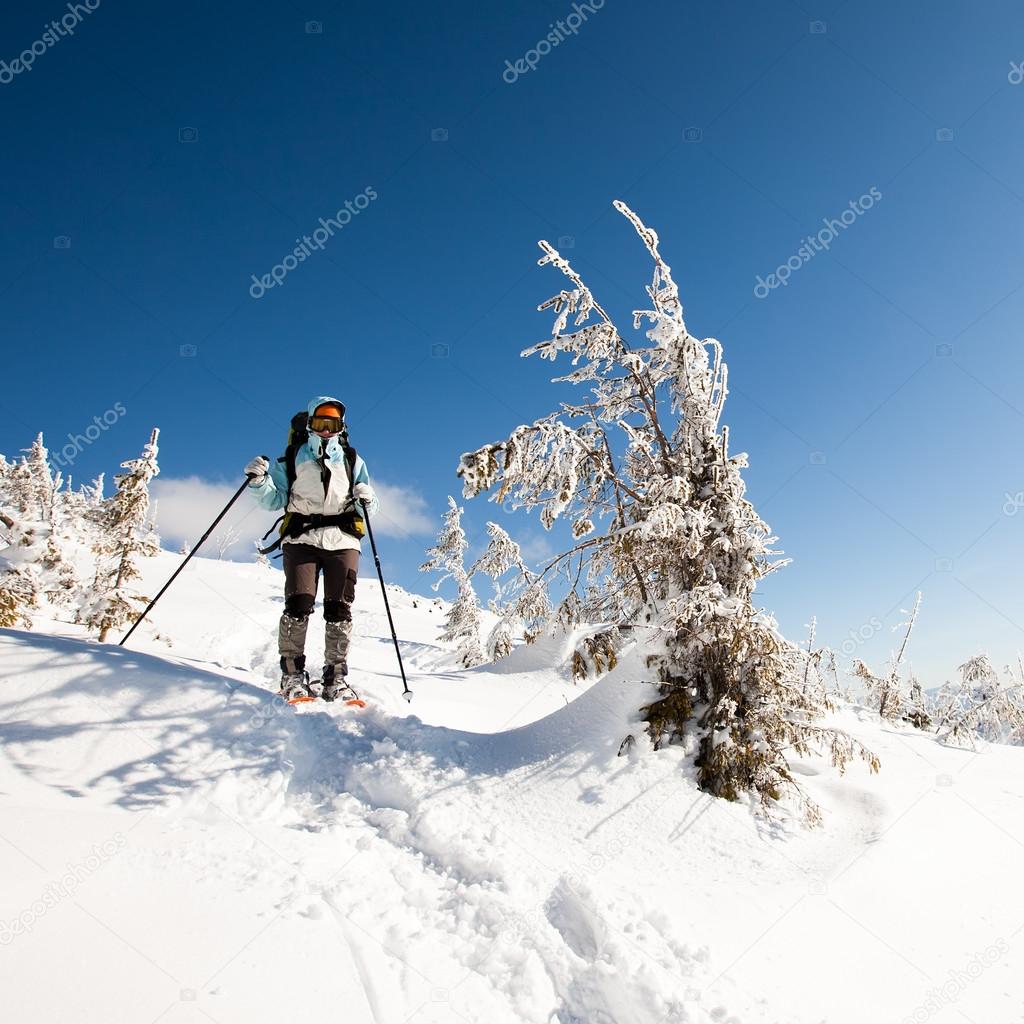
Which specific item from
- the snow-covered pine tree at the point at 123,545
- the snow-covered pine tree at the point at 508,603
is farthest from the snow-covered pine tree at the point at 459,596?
the snow-covered pine tree at the point at 123,545

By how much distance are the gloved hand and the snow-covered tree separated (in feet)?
34.9

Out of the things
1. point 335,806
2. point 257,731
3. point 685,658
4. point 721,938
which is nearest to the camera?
point 721,938

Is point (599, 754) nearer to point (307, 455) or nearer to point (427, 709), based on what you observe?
point (427, 709)

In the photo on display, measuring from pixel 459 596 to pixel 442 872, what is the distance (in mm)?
22088

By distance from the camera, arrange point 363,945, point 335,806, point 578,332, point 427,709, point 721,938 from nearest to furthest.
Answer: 1. point 363,945
2. point 721,938
3. point 335,806
4. point 578,332
5. point 427,709

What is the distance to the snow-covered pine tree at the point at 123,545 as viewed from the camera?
14023 mm

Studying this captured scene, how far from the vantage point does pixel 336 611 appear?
20.7 ft

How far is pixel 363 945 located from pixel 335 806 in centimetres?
168

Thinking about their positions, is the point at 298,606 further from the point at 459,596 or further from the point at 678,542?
the point at 459,596

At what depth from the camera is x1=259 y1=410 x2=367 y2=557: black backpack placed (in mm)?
6160

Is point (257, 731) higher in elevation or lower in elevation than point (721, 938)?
higher

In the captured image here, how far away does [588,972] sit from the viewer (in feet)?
9.64

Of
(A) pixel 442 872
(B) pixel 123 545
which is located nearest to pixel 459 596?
(B) pixel 123 545

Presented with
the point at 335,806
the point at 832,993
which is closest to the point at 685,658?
the point at 832,993
